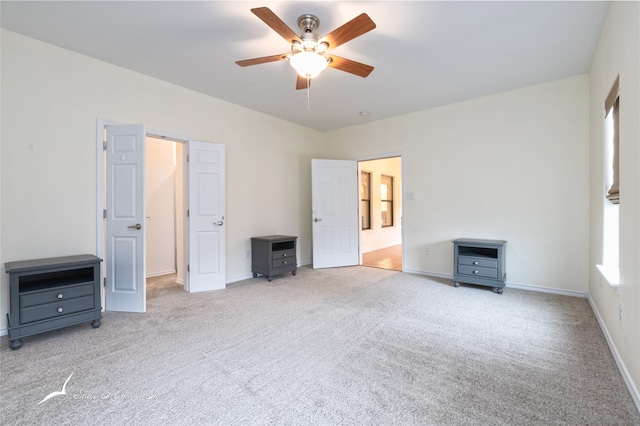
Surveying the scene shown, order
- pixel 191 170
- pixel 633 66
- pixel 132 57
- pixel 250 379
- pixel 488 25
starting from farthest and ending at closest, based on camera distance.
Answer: pixel 191 170 → pixel 132 57 → pixel 488 25 → pixel 250 379 → pixel 633 66

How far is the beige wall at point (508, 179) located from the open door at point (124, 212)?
3.88 m

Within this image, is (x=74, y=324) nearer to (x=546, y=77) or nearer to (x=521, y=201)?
(x=521, y=201)

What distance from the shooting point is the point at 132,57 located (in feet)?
10.3

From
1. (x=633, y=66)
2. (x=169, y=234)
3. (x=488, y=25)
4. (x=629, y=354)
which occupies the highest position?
(x=488, y=25)

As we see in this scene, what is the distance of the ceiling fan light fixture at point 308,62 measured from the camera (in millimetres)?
2312

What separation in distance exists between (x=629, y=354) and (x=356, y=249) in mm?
4096

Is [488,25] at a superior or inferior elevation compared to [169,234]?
superior

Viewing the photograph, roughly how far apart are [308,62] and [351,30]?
417 millimetres

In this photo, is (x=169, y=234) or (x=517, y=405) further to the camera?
(x=169, y=234)

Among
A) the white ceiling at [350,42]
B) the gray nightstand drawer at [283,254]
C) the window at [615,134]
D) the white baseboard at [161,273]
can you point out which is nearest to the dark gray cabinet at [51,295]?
the white baseboard at [161,273]

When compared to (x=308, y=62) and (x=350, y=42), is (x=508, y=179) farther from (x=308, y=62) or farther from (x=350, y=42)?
(x=308, y=62)

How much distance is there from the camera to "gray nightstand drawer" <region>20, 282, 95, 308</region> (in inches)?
95.5

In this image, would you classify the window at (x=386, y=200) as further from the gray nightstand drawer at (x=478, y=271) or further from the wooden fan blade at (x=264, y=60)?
the wooden fan blade at (x=264, y=60)

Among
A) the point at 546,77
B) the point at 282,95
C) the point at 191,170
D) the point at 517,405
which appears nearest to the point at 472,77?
the point at 546,77
